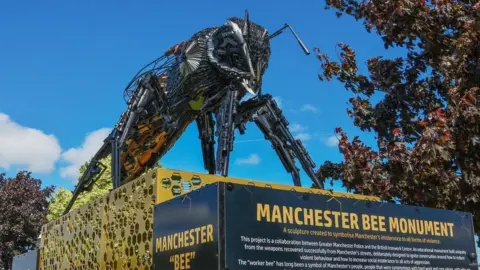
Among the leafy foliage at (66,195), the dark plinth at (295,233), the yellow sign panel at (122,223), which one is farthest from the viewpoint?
the leafy foliage at (66,195)

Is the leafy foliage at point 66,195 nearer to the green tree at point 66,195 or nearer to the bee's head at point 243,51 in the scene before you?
the green tree at point 66,195

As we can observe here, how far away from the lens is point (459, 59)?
30.5 feet

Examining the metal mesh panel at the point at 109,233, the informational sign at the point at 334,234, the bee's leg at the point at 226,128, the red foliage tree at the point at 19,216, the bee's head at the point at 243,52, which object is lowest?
the informational sign at the point at 334,234

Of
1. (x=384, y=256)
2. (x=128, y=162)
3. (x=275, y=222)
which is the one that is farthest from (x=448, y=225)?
(x=128, y=162)

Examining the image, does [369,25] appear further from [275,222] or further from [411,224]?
[275,222]

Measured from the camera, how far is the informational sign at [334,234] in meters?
3.82

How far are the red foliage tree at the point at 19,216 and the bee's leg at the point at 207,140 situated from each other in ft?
67.0

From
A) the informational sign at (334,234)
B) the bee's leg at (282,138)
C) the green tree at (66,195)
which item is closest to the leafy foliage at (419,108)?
the bee's leg at (282,138)

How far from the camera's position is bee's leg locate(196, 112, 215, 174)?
10.1 metres

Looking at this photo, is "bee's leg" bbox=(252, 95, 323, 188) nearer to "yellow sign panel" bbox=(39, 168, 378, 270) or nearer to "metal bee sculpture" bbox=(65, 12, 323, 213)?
"metal bee sculpture" bbox=(65, 12, 323, 213)

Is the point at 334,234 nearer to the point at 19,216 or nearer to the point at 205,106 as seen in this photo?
the point at 205,106

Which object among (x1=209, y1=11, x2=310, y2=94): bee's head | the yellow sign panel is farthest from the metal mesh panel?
(x1=209, y1=11, x2=310, y2=94): bee's head

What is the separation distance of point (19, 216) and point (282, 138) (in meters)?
23.5

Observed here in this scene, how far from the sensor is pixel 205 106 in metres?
9.55
